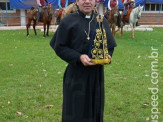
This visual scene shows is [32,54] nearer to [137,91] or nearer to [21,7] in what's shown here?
[137,91]

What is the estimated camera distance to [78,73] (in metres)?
→ 2.68

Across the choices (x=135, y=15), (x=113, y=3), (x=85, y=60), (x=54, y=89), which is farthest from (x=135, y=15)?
(x=85, y=60)

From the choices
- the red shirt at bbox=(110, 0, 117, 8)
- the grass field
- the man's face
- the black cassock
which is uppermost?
the red shirt at bbox=(110, 0, 117, 8)

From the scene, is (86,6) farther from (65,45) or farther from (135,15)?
(135,15)

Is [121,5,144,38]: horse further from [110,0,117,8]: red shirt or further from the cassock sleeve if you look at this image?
the cassock sleeve

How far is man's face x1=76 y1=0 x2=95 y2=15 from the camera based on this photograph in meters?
2.53

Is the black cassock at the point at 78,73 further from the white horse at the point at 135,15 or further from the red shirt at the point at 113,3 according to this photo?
the red shirt at the point at 113,3

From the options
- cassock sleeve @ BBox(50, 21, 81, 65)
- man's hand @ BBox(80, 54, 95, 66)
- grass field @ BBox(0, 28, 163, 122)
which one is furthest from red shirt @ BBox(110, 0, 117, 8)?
man's hand @ BBox(80, 54, 95, 66)

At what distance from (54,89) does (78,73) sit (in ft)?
9.08

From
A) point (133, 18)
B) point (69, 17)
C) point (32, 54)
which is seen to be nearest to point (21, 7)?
Answer: point (133, 18)

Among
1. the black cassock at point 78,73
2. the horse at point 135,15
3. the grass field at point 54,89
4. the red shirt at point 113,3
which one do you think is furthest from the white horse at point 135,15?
the black cassock at point 78,73

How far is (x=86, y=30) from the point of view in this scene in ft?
8.41

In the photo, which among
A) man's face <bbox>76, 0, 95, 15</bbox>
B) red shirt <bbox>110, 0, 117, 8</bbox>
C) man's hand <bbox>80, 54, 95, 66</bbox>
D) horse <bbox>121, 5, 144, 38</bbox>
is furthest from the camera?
red shirt <bbox>110, 0, 117, 8</bbox>

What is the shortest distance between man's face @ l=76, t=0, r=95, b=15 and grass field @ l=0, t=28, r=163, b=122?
2.03m
